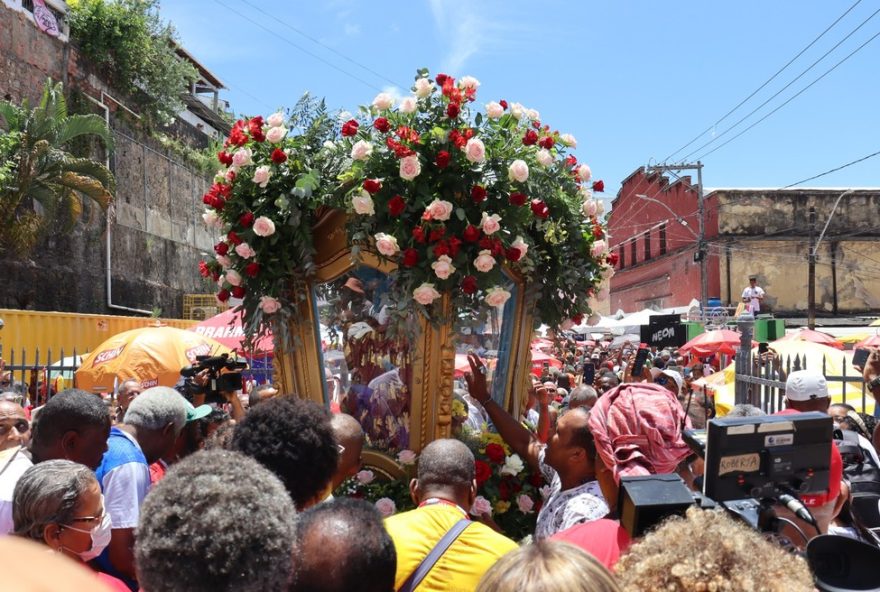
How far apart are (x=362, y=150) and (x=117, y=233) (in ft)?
72.1

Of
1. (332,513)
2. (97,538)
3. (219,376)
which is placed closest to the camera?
(332,513)

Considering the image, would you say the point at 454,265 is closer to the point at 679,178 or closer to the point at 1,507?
the point at 1,507

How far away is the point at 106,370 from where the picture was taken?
10.8 metres

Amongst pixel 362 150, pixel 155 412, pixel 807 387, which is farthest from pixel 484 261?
pixel 807 387

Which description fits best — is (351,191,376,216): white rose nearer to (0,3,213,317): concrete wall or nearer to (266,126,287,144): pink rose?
(266,126,287,144): pink rose

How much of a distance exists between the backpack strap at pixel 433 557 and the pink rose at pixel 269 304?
2749 mm

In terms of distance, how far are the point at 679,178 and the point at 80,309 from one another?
29044 millimetres

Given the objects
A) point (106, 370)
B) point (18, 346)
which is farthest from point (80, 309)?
point (106, 370)

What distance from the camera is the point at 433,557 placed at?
2809mm

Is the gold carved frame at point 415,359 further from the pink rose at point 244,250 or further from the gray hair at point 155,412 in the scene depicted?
the gray hair at point 155,412

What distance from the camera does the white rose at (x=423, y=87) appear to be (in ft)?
16.3

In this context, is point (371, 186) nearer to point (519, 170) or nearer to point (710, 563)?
point (519, 170)

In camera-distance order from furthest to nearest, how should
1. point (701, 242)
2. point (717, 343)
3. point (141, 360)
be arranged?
point (701, 242) < point (717, 343) < point (141, 360)

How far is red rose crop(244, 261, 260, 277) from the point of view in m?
5.29
